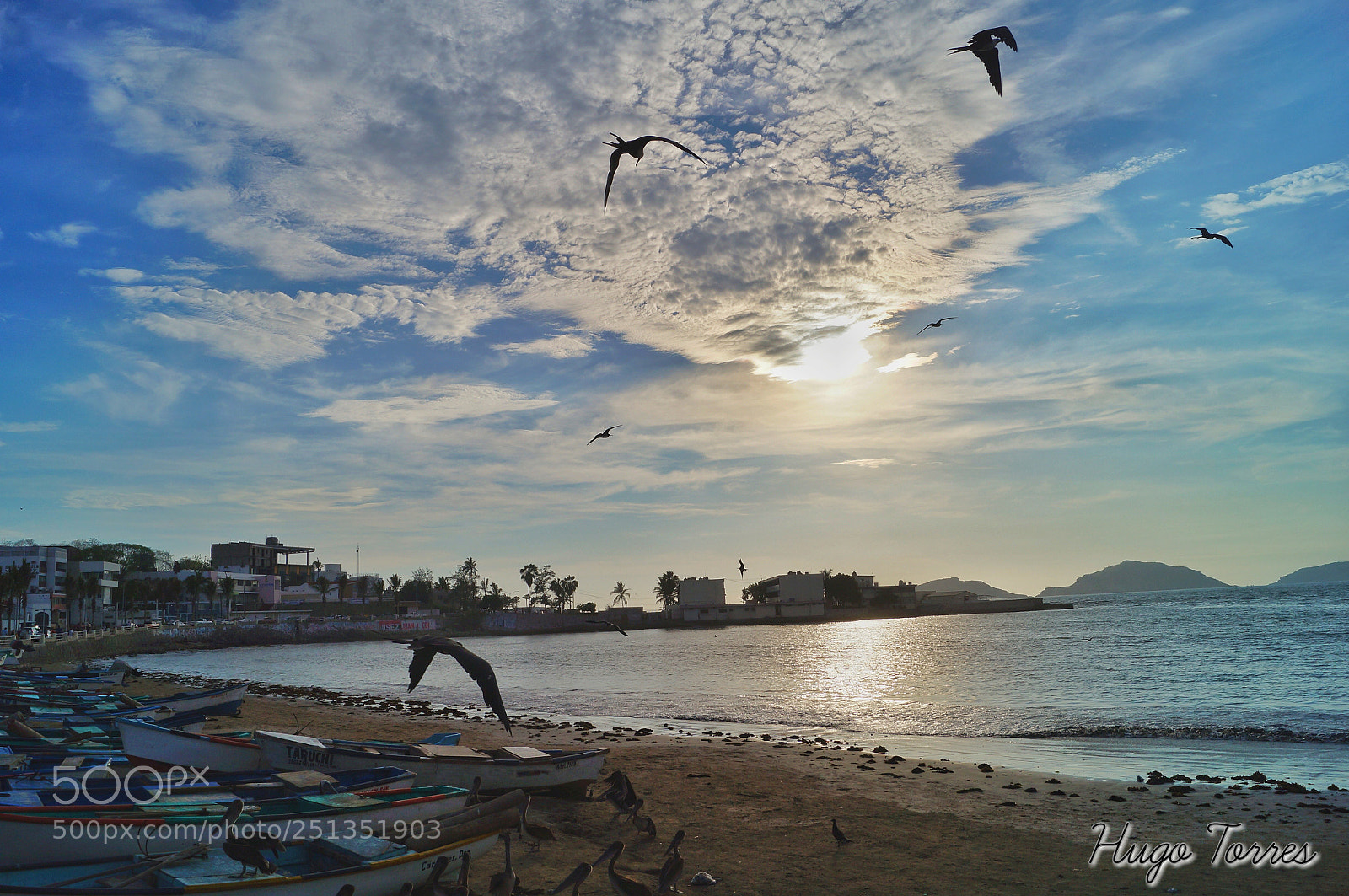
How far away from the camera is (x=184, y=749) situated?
45.5 ft

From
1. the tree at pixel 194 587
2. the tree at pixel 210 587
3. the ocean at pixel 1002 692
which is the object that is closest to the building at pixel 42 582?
the tree at pixel 194 587

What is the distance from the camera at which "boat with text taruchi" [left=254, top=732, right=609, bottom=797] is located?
13000mm

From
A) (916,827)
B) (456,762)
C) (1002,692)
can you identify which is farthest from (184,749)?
(1002,692)

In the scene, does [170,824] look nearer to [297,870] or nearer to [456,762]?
[297,870]

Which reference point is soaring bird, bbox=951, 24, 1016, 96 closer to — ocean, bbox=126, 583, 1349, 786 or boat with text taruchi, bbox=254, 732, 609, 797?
boat with text taruchi, bbox=254, 732, 609, 797

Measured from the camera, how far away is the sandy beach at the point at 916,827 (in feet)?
34.5

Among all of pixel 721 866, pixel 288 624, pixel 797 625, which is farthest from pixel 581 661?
pixel 797 625

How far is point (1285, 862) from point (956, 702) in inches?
939

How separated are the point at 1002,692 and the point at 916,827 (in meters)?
28.2
